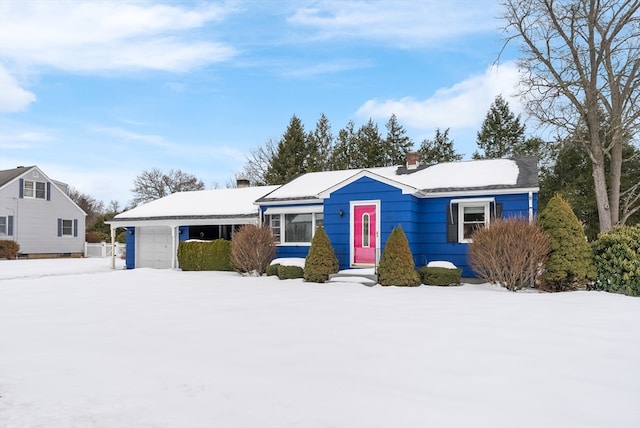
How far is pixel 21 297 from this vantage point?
10.3 metres

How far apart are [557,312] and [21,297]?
11934 millimetres

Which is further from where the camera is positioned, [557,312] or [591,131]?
[591,131]

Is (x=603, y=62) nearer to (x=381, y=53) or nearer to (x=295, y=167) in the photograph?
(x=381, y=53)

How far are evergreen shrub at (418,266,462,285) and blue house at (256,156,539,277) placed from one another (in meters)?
1.14

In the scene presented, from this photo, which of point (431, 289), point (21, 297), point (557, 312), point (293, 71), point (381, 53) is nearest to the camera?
point (557, 312)

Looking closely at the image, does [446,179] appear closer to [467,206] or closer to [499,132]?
[467,206]

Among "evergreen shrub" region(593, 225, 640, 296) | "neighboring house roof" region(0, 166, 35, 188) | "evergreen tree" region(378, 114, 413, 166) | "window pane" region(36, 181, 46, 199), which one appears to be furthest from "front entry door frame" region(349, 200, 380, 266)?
"window pane" region(36, 181, 46, 199)

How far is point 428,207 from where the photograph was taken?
14.0 metres

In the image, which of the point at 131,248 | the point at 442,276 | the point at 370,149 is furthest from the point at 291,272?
the point at 370,149

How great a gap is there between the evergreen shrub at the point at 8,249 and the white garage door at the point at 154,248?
38.7 ft

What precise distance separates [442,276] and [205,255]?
962 centimetres

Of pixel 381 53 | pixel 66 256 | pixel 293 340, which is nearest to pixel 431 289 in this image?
pixel 293 340

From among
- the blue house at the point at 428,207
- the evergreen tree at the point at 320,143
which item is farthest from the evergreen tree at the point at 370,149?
the blue house at the point at 428,207

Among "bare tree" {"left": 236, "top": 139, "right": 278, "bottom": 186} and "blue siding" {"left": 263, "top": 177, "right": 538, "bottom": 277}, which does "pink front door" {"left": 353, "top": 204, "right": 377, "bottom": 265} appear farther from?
"bare tree" {"left": 236, "top": 139, "right": 278, "bottom": 186}
